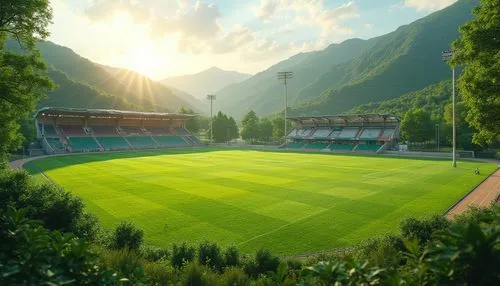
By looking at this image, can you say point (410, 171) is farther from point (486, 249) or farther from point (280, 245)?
point (486, 249)

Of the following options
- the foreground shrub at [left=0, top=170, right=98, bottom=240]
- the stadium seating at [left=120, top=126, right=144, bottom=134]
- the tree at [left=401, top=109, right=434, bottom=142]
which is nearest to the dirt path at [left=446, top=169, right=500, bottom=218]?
the foreground shrub at [left=0, top=170, right=98, bottom=240]

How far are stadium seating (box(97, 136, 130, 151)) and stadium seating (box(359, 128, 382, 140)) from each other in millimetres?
62842

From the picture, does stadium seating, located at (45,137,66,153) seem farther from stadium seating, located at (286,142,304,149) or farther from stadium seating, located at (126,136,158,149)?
stadium seating, located at (286,142,304,149)

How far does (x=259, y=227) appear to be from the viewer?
66.8ft

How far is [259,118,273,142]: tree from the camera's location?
12342cm

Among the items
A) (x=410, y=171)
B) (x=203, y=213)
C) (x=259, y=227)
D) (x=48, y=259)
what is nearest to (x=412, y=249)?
(x=48, y=259)

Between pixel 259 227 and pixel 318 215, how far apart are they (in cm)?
500

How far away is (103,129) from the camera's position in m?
92.3

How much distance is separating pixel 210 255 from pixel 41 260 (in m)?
9.70

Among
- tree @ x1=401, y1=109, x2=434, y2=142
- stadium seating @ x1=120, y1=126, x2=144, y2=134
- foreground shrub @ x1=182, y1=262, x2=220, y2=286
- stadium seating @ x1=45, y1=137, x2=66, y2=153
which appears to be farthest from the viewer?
stadium seating @ x1=120, y1=126, x2=144, y2=134

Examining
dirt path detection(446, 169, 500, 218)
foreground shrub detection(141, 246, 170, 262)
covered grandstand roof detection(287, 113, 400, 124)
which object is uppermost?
covered grandstand roof detection(287, 113, 400, 124)

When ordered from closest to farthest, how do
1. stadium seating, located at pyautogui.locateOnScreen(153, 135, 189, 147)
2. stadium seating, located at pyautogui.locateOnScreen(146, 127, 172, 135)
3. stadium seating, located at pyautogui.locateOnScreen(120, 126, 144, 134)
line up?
stadium seating, located at pyautogui.locateOnScreen(120, 126, 144, 134) → stadium seating, located at pyautogui.locateOnScreen(153, 135, 189, 147) → stadium seating, located at pyautogui.locateOnScreen(146, 127, 172, 135)

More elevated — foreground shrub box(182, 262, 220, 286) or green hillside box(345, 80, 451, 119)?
green hillside box(345, 80, 451, 119)

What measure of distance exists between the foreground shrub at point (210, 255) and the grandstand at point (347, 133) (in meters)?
73.2
